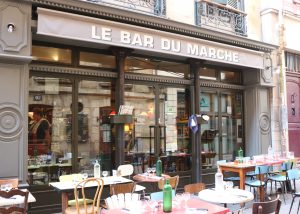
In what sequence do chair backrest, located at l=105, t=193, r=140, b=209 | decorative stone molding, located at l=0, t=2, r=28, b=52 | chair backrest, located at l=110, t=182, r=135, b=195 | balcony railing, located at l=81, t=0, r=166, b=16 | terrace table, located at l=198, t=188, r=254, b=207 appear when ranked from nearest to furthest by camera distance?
chair backrest, located at l=105, t=193, r=140, b=209 → terrace table, located at l=198, t=188, r=254, b=207 → chair backrest, located at l=110, t=182, r=135, b=195 → decorative stone molding, located at l=0, t=2, r=28, b=52 → balcony railing, located at l=81, t=0, r=166, b=16

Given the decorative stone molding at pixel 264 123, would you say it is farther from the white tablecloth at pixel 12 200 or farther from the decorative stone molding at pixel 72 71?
the white tablecloth at pixel 12 200

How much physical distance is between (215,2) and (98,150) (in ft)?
18.4

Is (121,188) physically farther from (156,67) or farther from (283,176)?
(283,176)

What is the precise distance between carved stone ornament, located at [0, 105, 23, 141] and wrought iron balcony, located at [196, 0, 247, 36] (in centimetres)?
573

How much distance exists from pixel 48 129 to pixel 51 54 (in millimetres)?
1657

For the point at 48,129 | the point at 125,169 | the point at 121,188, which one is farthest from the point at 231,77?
the point at 121,188

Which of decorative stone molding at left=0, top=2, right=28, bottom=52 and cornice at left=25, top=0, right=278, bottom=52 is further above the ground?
cornice at left=25, top=0, right=278, bottom=52

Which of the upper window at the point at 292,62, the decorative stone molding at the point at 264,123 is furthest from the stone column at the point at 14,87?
the upper window at the point at 292,62

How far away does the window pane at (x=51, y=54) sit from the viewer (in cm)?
722

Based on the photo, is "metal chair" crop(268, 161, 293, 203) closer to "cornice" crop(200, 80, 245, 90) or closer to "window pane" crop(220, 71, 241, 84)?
"cornice" crop(200, 80, 245, 90)

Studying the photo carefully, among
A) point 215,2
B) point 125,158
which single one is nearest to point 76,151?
point 125,158

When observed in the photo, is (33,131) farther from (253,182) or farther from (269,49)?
(269,49)

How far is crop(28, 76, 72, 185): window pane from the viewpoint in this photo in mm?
7164

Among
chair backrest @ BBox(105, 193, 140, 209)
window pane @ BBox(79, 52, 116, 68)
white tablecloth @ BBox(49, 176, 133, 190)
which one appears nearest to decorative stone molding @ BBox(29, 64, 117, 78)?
window pane @ BBox(79, 52, 116, 68)
